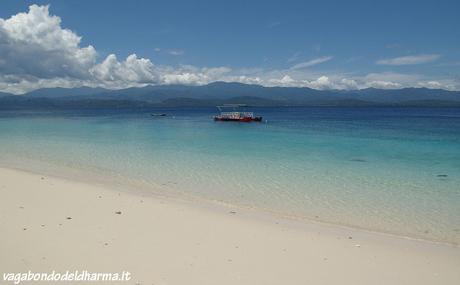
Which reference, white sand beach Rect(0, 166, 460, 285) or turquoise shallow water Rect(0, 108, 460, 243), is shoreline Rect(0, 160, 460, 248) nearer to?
turquoise shallow water Rect(0, 108, 460, 243)

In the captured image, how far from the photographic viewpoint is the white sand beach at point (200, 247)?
6.14 meters

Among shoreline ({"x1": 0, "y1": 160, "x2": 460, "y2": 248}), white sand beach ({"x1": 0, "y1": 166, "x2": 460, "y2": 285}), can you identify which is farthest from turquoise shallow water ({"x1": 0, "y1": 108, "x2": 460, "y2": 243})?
white sand beach ({"x1": 0, "y1": 166, "x2": 460, "y2": 285})

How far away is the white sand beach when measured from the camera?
6141 millimetres

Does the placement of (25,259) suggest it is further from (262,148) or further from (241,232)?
(262,148)

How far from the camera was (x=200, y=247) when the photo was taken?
7312mm

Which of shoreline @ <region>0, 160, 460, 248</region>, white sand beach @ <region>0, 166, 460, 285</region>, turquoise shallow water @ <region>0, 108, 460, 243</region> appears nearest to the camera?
white sand beach @ <region>0, 166, 460, 285</region>

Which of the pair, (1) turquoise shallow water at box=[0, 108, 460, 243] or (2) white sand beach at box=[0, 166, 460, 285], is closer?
(2) white sand beach at box=[0, 166, 460, 285]

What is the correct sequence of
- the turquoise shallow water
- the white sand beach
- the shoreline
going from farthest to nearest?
1. the turquoise shallow water
2. the shoreline
3. the white sand beach

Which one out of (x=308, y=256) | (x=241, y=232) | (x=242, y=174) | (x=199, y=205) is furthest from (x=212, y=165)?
(x=308, y=256)

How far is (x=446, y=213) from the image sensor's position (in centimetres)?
1133

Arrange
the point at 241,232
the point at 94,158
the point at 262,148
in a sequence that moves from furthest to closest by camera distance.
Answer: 1. the point at 262,148
2. the point at 94,158
3. the point at 241,232

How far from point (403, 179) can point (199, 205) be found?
1091cm

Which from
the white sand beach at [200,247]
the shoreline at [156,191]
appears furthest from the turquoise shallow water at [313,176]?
the white sand beach at [200,247]

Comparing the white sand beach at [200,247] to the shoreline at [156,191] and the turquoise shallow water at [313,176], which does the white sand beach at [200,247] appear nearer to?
the shoreline at [156,191]
